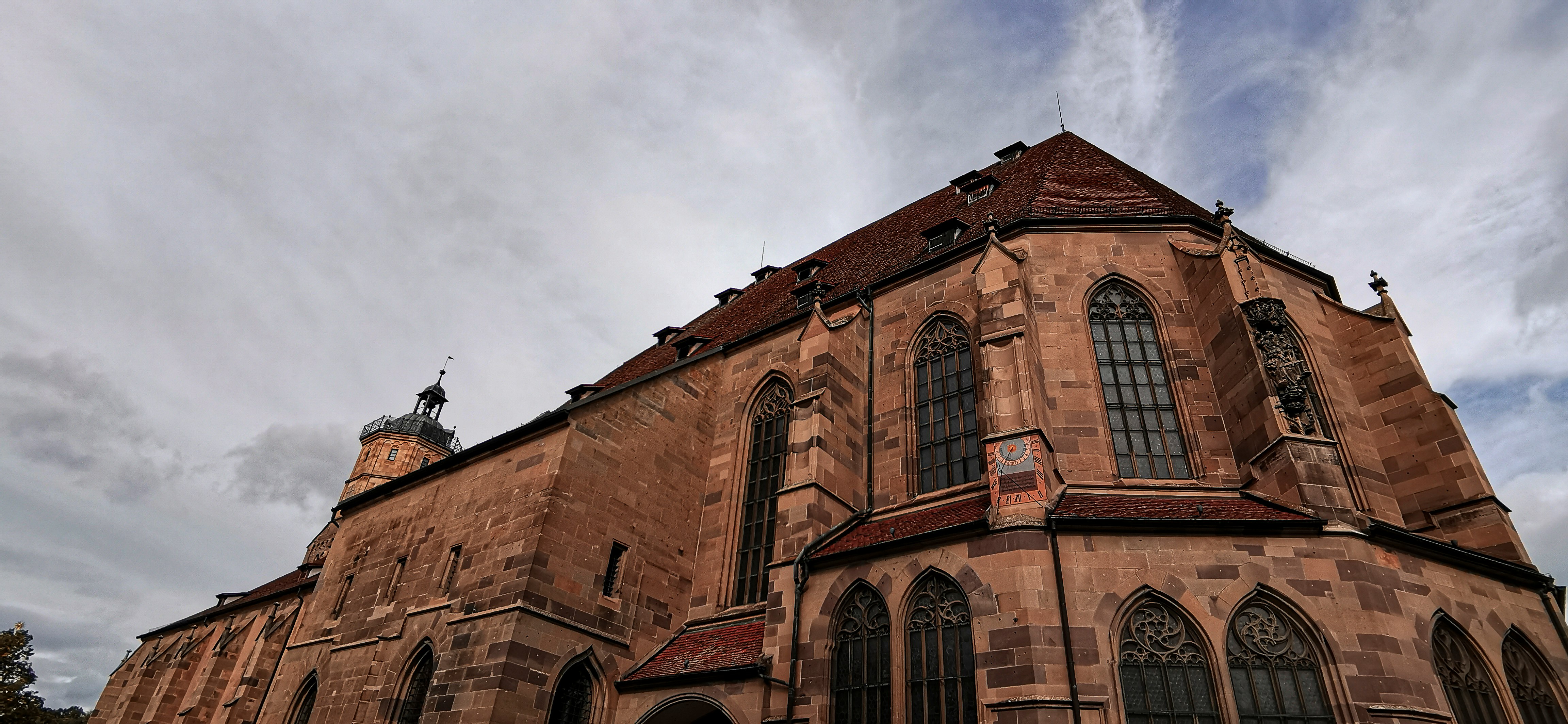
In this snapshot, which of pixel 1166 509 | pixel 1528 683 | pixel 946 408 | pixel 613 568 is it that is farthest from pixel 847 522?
pixel 1528 683

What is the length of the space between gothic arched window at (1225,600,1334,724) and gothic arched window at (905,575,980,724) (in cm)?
272

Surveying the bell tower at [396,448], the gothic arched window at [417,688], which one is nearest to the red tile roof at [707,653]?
the gothic arched window at [417,688]

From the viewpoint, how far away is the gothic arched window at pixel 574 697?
38.5ft

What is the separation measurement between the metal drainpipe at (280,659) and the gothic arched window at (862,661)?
43.6ft

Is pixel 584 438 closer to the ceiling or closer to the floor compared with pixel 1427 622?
closer to the ceiling

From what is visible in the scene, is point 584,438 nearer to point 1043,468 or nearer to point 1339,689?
point 1043,468

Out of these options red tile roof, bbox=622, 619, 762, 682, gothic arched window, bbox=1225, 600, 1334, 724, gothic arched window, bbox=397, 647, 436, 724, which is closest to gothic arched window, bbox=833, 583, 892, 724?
red tile roof, bbox=622, 619, 762, 682

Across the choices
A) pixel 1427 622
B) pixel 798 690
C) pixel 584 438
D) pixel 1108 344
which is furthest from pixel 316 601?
pixel 1427 622

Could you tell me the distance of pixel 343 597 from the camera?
1648 cm

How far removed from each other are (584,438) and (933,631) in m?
6.59

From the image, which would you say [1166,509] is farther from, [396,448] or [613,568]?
[396,448]

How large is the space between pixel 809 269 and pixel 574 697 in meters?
11.5

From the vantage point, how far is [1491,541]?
1023 cm

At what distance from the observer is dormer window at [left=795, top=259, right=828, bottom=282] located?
19734mm
